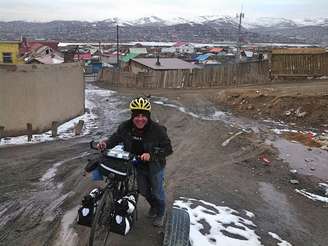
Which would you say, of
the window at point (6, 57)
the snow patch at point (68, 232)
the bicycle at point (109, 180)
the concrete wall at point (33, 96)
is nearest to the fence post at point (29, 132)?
the concrete wall at point (33, 96)

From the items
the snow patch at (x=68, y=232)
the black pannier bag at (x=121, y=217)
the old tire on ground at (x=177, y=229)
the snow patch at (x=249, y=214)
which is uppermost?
the black pannier bag at (x=121, y=217)

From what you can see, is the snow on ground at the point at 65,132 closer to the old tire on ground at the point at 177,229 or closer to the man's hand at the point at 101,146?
the old tire on ground at the point at 177,229

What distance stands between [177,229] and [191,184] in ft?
10.8

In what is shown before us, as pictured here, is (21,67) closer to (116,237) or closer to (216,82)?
(116,237)

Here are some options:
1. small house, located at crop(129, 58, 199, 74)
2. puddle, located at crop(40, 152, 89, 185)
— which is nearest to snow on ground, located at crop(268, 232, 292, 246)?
puddle, located at crop(40, 152, 89, 185)

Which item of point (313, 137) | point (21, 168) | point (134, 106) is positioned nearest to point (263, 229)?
point (134, 106)

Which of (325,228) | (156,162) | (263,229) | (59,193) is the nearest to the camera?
(156,162)

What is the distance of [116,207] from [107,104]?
800 inches

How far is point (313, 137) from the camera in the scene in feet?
48.6

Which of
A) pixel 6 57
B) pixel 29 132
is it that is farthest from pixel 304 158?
pixel 6 57

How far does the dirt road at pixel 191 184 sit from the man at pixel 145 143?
785mm

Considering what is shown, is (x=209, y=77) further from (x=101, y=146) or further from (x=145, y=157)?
(x=145, y=157)

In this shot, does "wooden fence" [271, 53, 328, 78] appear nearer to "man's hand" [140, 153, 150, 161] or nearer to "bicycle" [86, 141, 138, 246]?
"man's hand" [140, 153, 150, 161]

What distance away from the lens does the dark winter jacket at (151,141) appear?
17.2 feet
